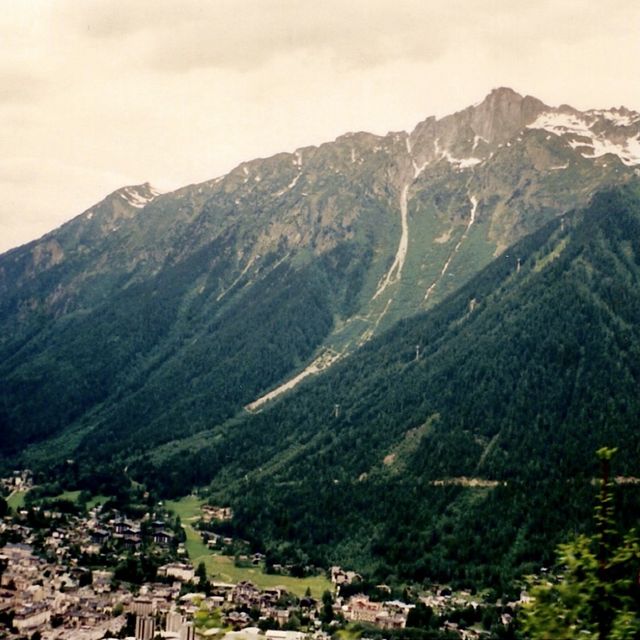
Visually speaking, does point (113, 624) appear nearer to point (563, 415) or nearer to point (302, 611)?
point (302, 611)

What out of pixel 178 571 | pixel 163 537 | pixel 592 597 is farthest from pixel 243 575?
pixel 592 597

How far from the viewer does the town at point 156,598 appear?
111000 millimetres

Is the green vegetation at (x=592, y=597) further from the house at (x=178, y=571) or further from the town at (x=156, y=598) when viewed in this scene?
the house at (x=178, y=571)

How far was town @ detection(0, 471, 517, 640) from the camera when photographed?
111000 mm

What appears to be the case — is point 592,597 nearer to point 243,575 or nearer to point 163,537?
point 243,575

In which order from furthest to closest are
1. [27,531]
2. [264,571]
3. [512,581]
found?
[27,531], [264,571], [512,581]

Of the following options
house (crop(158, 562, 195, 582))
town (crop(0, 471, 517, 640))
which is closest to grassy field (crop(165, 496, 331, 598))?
town (crop(0, 471, 517, 640))

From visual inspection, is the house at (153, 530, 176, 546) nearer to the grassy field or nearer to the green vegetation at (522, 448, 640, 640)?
the grassy field

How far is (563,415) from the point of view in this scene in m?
195

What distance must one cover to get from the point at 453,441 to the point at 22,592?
325 ft

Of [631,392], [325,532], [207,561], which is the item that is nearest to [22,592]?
[207,561]

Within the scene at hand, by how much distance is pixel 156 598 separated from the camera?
124125 millimetres

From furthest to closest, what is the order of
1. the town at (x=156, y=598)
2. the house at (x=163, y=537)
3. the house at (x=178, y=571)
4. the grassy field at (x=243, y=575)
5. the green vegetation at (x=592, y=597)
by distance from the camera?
the house at (x=163, y=537), the grassy field at (x=243, y=575), the house at (x=178, y=571), the town at (x=156, y=598), the green vegetation at (x=592, y=597)

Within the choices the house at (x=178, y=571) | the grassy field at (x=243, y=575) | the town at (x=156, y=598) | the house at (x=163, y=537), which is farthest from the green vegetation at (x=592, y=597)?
the house at (x=163, y=537)
